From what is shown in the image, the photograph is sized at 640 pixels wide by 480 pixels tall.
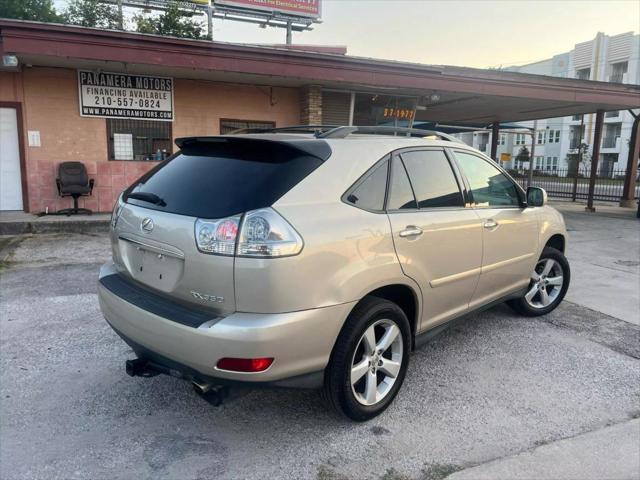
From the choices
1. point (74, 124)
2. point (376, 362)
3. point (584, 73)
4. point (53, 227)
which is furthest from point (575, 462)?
point (584, 73)

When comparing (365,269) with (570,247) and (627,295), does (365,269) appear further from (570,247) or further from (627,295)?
(570,247)

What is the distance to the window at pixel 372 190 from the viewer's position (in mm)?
2908

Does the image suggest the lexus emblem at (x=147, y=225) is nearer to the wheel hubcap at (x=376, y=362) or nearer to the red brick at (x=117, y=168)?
the wheel hubcap at (x=376, y=362)

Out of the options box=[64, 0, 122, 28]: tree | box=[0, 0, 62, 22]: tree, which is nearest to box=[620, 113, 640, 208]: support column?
box=[64, 0, 122, 28]: tree

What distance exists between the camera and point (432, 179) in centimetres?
356

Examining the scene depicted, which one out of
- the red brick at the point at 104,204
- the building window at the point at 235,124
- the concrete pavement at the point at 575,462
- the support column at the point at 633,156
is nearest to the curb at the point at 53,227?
the red brick at the point at 104,204

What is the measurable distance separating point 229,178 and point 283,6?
25939mm

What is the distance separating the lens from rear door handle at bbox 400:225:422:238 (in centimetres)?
308

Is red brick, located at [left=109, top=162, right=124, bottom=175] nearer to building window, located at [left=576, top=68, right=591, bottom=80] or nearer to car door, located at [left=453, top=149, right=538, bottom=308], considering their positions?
car door, located at [left=453, top=149, right=538, bottom=308]

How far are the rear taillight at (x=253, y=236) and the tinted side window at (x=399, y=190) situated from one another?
88 centimetres

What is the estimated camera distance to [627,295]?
6051 millimetres

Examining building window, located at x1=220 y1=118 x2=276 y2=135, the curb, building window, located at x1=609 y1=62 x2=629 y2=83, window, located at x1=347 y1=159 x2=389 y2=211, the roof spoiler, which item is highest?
building window, located at x1=609 y1=62 x2=629 y2=83

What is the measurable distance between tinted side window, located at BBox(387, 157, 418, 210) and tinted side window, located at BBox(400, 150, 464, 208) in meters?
0.06

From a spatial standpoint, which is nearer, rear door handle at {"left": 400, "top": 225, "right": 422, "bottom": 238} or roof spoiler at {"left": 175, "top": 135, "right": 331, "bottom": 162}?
roof spoiler at {"left": 175, "top": 135, "right": 331, "bottom": 162}
